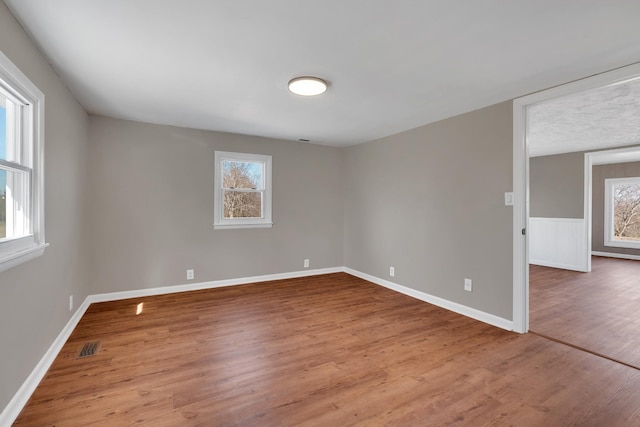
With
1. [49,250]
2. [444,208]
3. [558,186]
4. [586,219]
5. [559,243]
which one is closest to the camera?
[49,250]

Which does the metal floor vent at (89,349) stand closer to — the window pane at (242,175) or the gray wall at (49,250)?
the gray wall at (49,250)

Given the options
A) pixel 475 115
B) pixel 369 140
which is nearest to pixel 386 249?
pixel 369 140

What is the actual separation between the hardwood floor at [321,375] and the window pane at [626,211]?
265 inches

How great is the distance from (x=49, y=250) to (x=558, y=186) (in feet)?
26.4

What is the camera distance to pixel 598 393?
2016mm

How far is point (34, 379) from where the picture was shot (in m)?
2.01

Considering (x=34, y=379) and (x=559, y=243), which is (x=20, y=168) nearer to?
(x=34, y=379)

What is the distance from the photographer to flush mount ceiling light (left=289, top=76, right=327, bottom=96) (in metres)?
2.58

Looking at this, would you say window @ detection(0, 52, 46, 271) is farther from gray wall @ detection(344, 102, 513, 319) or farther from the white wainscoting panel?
the white wainscoting panel

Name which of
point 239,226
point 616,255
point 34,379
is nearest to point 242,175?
point 239,226

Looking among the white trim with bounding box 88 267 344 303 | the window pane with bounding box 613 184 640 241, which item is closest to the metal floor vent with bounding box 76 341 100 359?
the white trim with bounding box 88 267 344 303

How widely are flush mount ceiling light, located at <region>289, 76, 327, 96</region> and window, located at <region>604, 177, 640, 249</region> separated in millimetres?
8139

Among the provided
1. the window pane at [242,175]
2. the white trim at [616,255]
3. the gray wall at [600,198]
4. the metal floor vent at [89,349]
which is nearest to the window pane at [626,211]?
the gray wall at [600,198]

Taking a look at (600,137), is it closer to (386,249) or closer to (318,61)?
(386,249)
